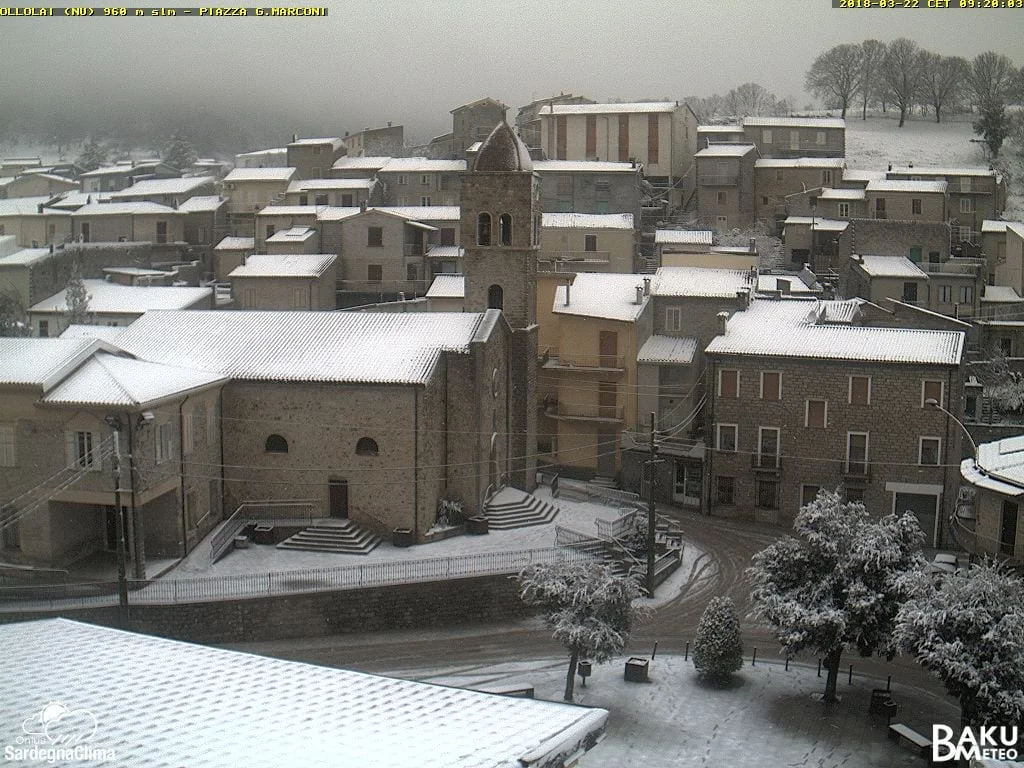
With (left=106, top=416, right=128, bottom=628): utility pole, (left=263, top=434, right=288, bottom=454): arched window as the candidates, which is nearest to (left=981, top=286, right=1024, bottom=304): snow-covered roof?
(left=263, top=434, right=288, bottom=454): arched window

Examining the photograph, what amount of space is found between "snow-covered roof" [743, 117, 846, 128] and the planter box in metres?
47.4

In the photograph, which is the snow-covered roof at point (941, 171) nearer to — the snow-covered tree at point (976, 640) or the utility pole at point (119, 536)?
the snow-covered tree at point (976, 640)

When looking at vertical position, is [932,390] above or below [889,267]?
below

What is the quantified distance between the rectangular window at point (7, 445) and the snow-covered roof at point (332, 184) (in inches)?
1414

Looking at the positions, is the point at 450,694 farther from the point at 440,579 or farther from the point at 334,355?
the point at 334,355

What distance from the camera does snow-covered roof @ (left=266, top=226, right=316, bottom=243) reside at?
53844 mm

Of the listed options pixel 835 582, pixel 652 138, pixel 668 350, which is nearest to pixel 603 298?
pixel 668 350

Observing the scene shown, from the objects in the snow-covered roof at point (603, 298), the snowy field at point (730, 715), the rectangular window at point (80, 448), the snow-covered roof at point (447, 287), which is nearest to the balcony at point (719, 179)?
the snow-covered roof at point (447, 287)

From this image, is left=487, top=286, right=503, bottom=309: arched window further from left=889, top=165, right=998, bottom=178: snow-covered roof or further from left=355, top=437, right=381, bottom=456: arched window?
left=889, top=165, right=998, bottom=178: snow-covered roof

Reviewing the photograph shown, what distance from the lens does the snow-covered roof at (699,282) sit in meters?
41.1

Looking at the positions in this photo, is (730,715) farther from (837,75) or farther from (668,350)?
(837,75)

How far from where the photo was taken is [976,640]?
20.5 m

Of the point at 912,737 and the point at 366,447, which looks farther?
the point at 366,447

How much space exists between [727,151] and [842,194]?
712cm
